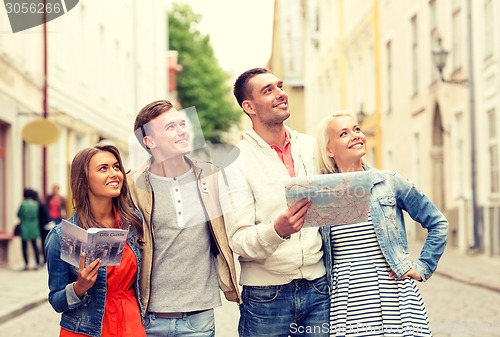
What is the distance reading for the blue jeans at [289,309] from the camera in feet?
12.8

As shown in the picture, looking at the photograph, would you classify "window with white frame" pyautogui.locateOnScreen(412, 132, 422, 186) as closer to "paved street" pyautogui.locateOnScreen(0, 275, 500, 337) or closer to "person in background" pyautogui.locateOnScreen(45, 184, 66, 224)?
"person in background" pyautogui.locateOnScreen(45, 184, 66, 224)

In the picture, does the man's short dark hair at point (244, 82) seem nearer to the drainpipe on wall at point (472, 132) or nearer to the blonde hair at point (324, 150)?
the blonde hair at point (324, 150)

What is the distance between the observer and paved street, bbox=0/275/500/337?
8672mm

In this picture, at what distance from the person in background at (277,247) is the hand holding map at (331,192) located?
38cm

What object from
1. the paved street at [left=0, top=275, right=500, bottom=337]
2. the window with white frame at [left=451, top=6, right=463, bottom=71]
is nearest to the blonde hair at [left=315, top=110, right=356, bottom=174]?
the paved street at [left=0, top=275, right=500, bottom=337]

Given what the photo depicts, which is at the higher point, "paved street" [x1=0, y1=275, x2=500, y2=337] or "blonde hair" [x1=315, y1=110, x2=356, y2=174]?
"blonde hair" [x1=315, y1=110, x2=356, y2=174]

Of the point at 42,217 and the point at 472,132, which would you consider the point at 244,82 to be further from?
the point at 472,132

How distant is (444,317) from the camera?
940cm

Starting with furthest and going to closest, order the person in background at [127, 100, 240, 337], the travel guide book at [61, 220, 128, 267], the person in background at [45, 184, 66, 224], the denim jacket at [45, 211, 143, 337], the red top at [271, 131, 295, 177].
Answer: the person in background at [45, 184, 66, 224] → the red top at [271, 131, 295, 177] → the person in background at [127, 100, 240, 337] → the denim jacket at [45, 211, 143, 337] → the travel guide book at [61, 220, 128, 267]

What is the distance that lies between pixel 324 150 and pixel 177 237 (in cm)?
73

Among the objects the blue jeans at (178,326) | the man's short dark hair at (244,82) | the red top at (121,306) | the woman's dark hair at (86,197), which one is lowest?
the blue jeans at (178,326)

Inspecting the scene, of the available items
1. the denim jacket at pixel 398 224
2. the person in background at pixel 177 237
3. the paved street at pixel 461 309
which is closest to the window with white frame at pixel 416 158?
the paved street at pixel 461 309

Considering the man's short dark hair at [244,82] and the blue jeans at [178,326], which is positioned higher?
the man's short dark hair at [244,82]

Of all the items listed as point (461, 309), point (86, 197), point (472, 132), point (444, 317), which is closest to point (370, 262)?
point (86, 197)
